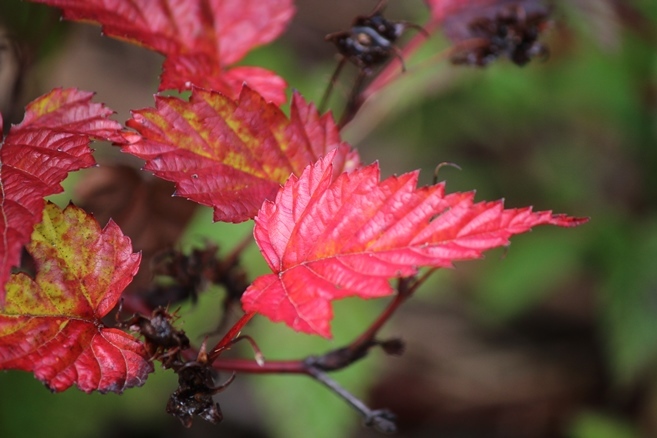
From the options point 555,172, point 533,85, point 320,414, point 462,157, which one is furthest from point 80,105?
point 462,157

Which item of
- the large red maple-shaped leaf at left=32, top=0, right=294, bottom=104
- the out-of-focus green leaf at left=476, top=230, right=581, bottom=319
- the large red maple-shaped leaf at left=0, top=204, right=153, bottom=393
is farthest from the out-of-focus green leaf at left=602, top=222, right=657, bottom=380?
the large red maple-shaped leaf at left=0, top=204, right=153, bottom=393

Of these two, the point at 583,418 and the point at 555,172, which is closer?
the point at 583,418

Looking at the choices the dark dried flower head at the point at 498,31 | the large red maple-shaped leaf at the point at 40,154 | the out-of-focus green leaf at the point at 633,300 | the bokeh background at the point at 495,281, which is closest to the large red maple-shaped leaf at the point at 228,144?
the large red maple-shaped leaf at the point at 40,154

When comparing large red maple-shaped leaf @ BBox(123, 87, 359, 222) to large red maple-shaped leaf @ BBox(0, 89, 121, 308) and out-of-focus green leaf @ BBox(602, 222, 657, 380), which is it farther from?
out-of-focus green leaf @ BBox(602, 222, 657, 380)

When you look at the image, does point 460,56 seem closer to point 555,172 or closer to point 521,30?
point 521,30

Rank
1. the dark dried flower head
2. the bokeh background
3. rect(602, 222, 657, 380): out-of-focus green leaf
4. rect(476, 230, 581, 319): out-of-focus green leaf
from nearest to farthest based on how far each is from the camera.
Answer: the dark dried flower head, the bokeh background, rect(602, 222, 657, 380): out-of-focus green leaf, rect(476, 230, 581, 319): out-of-focus green leaf

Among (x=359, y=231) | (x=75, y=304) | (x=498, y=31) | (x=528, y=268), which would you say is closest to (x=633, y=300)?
(x=528, y=268)

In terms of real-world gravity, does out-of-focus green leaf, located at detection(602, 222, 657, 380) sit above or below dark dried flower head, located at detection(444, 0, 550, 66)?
below
